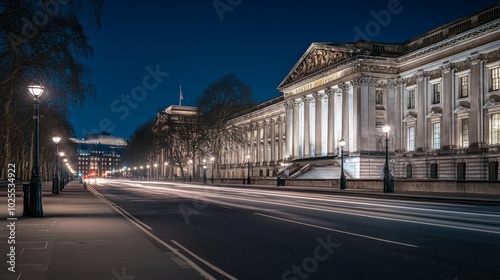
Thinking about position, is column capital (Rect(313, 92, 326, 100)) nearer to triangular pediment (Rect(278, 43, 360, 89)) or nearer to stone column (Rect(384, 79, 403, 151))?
triangular pediment (Rect(278, 43, 360, 89))

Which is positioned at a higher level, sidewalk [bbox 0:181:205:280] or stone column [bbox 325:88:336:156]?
stone column [bbox 325:88:336:156]

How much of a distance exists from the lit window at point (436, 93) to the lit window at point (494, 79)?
824cm

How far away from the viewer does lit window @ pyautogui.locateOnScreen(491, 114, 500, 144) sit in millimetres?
50406

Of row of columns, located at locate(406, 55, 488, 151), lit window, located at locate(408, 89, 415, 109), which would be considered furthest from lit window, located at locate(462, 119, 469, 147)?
lit window, located at locate(408, 89, 415, 109)

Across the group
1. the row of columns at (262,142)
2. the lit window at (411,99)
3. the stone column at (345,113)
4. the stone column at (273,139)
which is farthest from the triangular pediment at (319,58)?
the stone column at (273,139)

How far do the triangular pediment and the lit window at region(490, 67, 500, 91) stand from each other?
18.0 m

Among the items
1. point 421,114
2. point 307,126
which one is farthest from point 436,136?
point 307,126

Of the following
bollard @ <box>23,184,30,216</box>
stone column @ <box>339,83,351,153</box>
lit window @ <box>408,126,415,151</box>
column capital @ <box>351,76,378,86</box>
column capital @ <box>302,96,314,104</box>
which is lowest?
bollard @ <box>23,184,30,216</box>

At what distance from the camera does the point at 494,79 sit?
51.3 m

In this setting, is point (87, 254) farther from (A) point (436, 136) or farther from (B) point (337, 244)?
(A) point (436, 136)

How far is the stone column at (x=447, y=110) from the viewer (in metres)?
56.7

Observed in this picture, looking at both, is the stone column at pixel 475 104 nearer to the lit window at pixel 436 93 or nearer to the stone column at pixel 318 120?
Result: the lit window at pixel 436 93

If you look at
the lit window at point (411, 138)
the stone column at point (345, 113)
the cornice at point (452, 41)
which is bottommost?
the lit window at point (411, 138)

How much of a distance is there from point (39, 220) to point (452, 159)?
46642 millimetres
